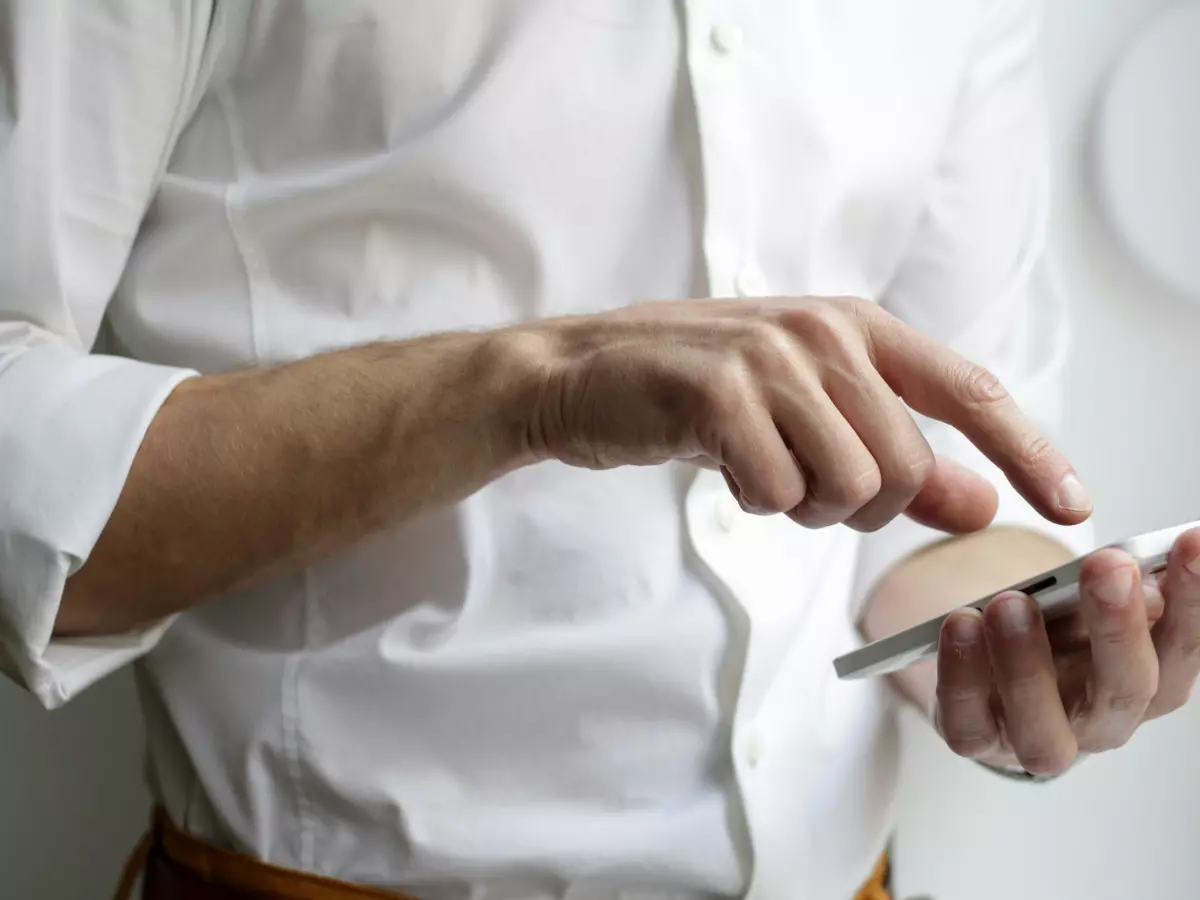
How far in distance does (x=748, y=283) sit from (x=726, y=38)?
120 millimetres

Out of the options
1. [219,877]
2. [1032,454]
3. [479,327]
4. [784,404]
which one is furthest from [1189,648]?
[219,877]

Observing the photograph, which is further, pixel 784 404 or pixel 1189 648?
pixel 1189 648

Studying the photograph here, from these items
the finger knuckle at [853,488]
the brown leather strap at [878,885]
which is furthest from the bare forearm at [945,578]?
the finger knuckle at [853,488]

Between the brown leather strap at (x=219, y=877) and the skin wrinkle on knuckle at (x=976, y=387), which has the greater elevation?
the skin wrinkle on knuckle at (x=976, y=387)

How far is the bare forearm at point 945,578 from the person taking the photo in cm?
67

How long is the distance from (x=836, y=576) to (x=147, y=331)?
0.41 m

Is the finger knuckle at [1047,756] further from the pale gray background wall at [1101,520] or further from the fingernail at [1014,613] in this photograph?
the pale gray background wall at [1101,520]

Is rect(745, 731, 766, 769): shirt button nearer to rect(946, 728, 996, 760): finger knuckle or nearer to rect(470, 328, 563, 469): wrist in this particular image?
rect(946, 728, 996, 760): finger knuckle

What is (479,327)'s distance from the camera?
522mm

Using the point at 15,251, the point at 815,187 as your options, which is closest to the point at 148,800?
the point at 15,251

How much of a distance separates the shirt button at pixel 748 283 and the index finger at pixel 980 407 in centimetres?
13

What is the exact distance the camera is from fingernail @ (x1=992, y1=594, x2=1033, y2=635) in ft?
1.46

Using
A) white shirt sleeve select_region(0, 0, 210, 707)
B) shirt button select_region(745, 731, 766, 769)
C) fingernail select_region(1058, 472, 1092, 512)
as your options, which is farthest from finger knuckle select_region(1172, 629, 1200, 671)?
white shirt sleeve select_region(0, 0, 210, 707)

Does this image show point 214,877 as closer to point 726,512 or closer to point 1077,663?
point 726,512
